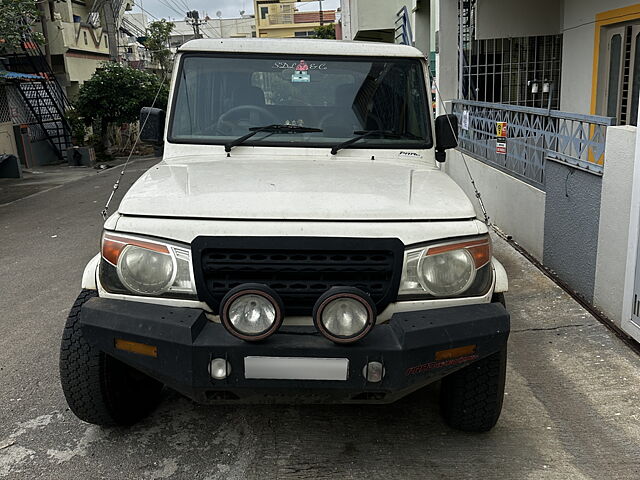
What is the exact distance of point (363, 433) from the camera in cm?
345

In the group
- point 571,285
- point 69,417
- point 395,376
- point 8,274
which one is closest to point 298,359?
point 395,376

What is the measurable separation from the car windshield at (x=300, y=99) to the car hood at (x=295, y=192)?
319 mm

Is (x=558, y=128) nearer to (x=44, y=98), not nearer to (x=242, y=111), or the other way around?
(x=242, y=111)

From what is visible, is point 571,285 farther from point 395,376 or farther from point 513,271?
point 395,376

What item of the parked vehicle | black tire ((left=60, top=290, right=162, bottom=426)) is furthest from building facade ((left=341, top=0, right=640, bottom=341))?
black tire ((left=60, top=290, right=162, bottom=426))

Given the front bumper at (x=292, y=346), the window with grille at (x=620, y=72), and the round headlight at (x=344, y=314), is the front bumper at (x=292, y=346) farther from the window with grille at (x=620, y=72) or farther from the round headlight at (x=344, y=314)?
the window with grille at (x=620, y=72)

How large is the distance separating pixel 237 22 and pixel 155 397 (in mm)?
71963

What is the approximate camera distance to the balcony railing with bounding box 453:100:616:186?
16.9 ft

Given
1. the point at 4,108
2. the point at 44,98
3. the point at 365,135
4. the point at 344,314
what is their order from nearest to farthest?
the point at 344,314 → the point at 365,135 → the point at 4,108 → the point at 44,98

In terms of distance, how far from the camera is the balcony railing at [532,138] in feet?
16.9

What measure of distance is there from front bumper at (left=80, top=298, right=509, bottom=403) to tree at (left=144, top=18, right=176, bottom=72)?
35696 mm

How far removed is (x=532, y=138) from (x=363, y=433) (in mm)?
4192

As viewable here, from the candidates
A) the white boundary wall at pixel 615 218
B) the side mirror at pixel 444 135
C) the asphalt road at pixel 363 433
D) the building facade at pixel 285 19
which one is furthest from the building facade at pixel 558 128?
the building facade at pixel 285 19

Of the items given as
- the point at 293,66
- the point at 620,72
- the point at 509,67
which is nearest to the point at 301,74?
the point at 293,66
